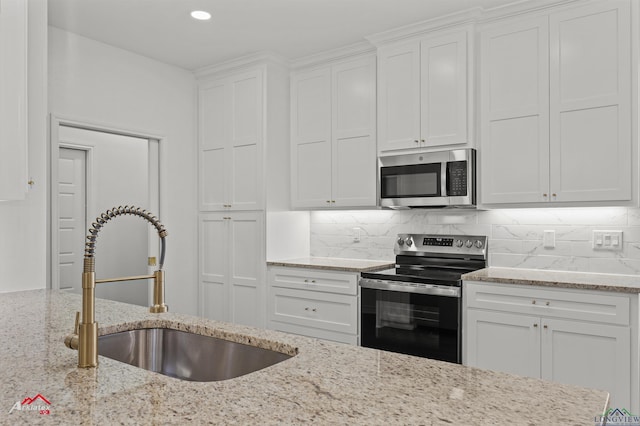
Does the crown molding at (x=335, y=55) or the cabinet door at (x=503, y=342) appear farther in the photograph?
the crown molding at (x=335, y=55)

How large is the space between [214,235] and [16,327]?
9.11 feet

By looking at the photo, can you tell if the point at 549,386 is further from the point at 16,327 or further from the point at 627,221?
the point at 627,221

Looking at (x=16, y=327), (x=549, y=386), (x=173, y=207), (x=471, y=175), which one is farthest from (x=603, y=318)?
(x=173, y=207)

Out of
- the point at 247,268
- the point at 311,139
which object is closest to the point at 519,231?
the point at 311,139

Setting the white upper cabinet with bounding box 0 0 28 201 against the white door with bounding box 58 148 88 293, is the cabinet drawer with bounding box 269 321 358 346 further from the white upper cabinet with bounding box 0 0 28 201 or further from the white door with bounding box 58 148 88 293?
the white upper cabinet with bounding box 0 0 28 201

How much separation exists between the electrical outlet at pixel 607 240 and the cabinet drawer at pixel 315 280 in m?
1.63

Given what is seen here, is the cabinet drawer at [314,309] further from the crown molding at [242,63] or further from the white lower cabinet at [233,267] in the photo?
the crown molding at [242,63]

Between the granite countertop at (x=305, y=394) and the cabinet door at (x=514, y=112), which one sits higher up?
the cabinet door at (x=514, y=112)

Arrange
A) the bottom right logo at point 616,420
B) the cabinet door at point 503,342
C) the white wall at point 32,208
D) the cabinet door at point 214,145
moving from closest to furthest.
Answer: the bottom right logo at point 616,420 → the white wall at point 32,208 → the cabinet door at point 503,342 → the cabinet door at point 214,145

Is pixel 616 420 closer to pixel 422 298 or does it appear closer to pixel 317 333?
pixel 422 298

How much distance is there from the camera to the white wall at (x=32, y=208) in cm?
238

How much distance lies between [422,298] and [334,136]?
1592 mm

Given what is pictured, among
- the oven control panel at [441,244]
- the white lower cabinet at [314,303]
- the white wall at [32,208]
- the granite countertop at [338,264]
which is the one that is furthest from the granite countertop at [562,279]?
the white wall at [32,208]

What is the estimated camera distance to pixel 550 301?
270 cm
